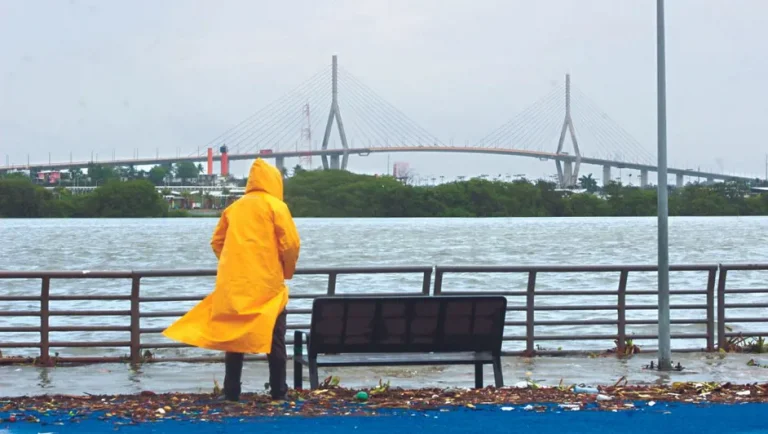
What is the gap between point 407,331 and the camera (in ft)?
28.2

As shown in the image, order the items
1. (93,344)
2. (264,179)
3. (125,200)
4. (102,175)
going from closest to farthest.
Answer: (264,179) → (93,344) → (102,175) → (125,200)

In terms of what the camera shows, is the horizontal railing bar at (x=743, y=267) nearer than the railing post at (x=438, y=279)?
No

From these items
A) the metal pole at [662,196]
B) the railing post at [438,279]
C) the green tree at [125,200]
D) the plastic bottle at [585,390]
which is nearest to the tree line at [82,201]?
the green tree at [125,200]

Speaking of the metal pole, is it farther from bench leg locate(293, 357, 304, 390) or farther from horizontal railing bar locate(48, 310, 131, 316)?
horizontal railing bar locate(48, 310, 131, 316)

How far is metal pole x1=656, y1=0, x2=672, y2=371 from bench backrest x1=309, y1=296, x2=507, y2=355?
87.8 inches

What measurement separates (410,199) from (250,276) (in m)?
126

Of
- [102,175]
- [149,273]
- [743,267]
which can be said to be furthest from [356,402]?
[102,175]

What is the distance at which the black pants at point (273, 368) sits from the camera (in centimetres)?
803

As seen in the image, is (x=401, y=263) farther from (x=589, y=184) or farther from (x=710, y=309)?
(x=589, y=184)

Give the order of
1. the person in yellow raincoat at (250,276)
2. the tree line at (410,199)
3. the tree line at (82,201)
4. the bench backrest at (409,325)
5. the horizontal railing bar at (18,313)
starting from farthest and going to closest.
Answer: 1. the tree line at (410,199)
2. the tree line at (82,201)
3. the horizontal railing bar at (18,313)
4. the bench backrest at (409,325)
5. the person in yellow raincoat at (250,276)

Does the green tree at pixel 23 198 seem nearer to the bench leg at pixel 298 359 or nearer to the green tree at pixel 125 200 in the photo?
the green tree at pixel 125 200

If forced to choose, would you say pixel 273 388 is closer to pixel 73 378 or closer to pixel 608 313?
pixel 73 378

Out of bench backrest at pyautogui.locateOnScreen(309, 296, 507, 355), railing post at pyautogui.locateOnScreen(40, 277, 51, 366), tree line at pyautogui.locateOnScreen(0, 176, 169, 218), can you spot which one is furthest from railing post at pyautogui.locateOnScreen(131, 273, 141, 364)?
tree line at pyautogui.locateOnScreen(0, 176, 169, 218)

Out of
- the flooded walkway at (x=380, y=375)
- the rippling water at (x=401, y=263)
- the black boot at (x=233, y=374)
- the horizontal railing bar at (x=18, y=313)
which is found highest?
the horizontal railing bar at (x=18, y=313)
